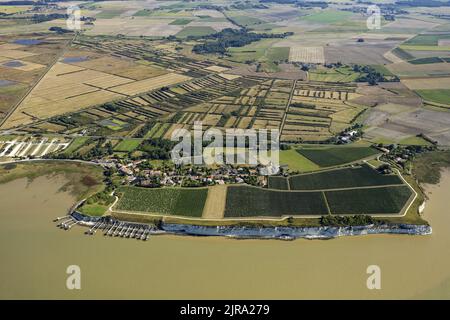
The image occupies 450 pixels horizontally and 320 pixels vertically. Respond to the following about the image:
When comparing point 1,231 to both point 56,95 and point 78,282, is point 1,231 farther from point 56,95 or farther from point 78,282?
point 56,95

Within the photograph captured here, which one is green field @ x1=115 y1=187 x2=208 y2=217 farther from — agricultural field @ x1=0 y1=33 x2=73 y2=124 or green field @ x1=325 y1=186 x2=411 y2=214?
agricultural field @ x1=0 y1=33 x2=73 y2=124

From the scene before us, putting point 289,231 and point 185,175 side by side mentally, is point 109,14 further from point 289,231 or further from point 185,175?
point 289,231

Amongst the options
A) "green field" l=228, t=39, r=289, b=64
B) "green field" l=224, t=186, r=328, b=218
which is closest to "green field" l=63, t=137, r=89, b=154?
"green field" l=224, t=186, r=328, b=218

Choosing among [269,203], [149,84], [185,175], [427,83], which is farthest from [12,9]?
[269,203]

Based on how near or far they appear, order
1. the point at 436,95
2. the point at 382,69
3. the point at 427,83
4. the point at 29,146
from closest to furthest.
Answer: the point at 29,146, the point at 436,95, the point at 427,83, the point at 382,69

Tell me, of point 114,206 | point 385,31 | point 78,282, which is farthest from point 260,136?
point 385,31
